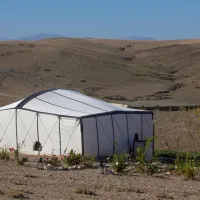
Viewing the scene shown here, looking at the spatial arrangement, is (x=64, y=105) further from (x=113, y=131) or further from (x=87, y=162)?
(x=87, y=162)

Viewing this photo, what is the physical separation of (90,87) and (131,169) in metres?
42.5

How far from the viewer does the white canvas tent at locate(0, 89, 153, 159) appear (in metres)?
23.6

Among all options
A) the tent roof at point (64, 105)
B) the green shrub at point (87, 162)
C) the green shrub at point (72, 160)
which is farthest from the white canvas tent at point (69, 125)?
the green shrub at point (72, 160)

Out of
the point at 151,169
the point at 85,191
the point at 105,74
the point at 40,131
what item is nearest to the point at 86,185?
the point at 85,191

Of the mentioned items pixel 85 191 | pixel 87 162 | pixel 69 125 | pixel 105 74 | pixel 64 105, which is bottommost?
pixel 87 162

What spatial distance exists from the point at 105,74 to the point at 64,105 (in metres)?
43.2

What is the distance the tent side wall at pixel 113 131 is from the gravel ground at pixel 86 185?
647 centimetres

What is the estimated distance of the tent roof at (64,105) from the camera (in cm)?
2436

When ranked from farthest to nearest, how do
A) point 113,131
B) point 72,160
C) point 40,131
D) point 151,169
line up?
point 40,131 < point 113,131 < point 72,160 < point 151,169

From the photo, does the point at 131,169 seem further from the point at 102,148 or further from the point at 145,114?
the point at 145,114

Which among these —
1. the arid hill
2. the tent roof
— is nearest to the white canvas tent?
the tent roof

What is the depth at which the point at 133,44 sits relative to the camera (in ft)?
359

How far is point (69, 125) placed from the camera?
23.7m

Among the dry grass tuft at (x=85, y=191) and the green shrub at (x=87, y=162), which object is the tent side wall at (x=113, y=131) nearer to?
the green shrub at (x=87, y=162)
